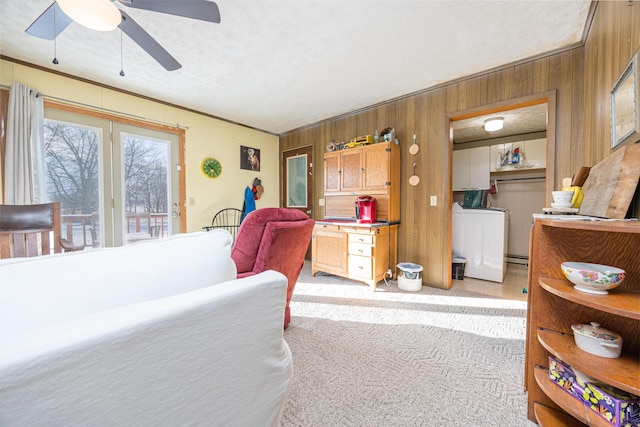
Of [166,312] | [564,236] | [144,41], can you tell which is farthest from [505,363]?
[144,41]

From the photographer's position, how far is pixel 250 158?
4.66 meters

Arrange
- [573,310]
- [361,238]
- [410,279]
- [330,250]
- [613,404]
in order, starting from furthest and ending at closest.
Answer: [330,250] < [361,238] < [410,279] < [573,310] < [613,404]

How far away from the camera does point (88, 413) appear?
473mm

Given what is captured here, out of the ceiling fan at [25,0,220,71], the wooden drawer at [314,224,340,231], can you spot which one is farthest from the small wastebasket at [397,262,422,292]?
the ceiling fan at [25,0,220,71]

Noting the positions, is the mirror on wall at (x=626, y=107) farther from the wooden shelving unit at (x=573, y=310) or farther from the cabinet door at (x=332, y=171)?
the cabinet door at (x=332, y=171)

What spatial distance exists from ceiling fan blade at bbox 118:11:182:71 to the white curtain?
1834 millimetres

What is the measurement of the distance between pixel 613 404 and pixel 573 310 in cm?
40

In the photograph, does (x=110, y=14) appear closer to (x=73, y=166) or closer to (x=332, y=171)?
(x=73, y=166)

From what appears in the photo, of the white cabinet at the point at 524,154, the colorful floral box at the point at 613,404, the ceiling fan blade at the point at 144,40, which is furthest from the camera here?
the white cabinet at the point at 524,154

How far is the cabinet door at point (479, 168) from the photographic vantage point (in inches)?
169

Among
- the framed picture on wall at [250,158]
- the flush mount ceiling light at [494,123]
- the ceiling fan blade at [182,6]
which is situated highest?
the ceiling fan blade at [182,6]

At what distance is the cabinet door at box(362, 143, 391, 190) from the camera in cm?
324

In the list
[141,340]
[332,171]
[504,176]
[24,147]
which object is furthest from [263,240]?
[504,176]

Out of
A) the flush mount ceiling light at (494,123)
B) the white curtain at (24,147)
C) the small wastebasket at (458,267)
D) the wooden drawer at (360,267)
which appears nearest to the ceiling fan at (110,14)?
the white curtain at (24,147)
